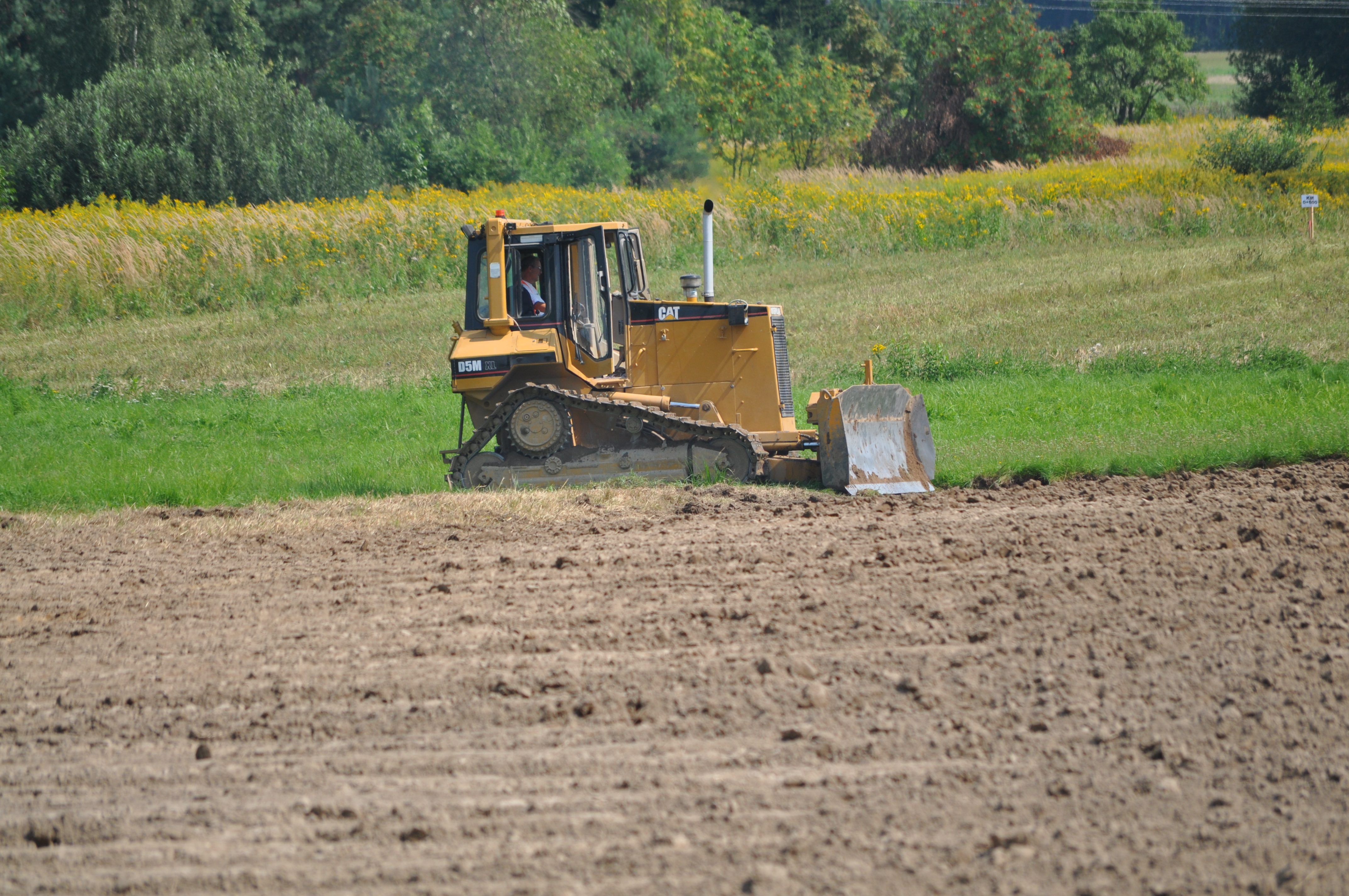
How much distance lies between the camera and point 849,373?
15219mm

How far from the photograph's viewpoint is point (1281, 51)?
52.1 m

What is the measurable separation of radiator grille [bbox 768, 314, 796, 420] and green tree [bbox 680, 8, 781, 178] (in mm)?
26633

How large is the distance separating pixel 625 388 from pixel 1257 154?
80.1ft

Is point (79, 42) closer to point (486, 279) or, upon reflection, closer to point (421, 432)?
point (421, 432)

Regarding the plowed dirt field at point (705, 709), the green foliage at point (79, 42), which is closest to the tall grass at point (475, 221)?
the green foliage at point (79, 42)

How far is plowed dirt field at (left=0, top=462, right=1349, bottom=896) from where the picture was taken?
13.3 feet

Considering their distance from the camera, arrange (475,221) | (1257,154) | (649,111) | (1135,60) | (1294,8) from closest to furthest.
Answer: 1. (475,221)
2. (1257,154)
3. (649,111)
4. (1135,60)
5. (1294,8)

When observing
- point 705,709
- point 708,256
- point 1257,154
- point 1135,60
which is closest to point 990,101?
point 1257,154

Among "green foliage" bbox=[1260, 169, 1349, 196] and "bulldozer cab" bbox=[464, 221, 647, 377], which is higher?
"green foliage" bbox=[1260, 169, 1349, 196]

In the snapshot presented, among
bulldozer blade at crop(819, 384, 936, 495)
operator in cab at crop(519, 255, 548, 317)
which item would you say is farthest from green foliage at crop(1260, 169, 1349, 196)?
operator in cab at crop(519, 255, 548, 317)

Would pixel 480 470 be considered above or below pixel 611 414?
below

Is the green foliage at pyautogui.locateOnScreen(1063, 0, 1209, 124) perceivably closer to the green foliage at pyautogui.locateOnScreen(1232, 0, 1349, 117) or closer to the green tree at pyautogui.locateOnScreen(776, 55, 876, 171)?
the green foliage at pyautogui.locateOnScreen(1232, 0, 1349, 117)

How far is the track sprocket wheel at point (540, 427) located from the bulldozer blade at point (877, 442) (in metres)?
2.14

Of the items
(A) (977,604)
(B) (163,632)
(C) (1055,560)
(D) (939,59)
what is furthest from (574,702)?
(D) (939,59)
